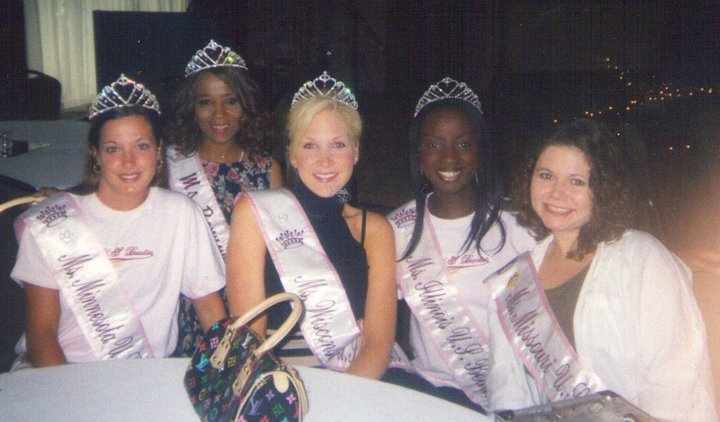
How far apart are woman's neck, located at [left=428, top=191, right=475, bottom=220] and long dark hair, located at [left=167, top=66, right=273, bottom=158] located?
96cm

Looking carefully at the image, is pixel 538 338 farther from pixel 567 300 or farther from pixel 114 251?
pixel 114 251

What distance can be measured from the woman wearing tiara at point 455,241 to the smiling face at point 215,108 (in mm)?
897

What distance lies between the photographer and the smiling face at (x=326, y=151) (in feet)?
6.82

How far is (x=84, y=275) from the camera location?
2.02 meters

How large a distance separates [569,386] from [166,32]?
4303mm

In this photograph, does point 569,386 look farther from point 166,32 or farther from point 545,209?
point 166,32

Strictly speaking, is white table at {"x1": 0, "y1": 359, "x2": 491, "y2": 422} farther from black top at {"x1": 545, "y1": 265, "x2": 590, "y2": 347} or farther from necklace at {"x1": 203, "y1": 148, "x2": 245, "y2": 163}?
necklace at {"x1": 203, "y1": 148, "x2": 245, "y2": 163}

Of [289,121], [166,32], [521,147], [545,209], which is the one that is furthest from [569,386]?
[166,32]

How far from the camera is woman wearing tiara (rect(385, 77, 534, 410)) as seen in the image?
2217mm

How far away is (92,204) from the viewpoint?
206 cm

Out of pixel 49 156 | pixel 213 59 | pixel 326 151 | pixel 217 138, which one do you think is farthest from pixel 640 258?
pixel 49 156

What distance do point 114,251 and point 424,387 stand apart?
42.4 inches

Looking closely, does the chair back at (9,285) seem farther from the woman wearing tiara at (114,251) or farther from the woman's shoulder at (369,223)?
the woman's shoulder at (369,223)

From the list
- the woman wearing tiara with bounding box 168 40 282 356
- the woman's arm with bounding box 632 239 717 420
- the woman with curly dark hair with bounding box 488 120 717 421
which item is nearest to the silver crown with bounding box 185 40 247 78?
the woman wearing tiara with bounding box 168 40 282 356
